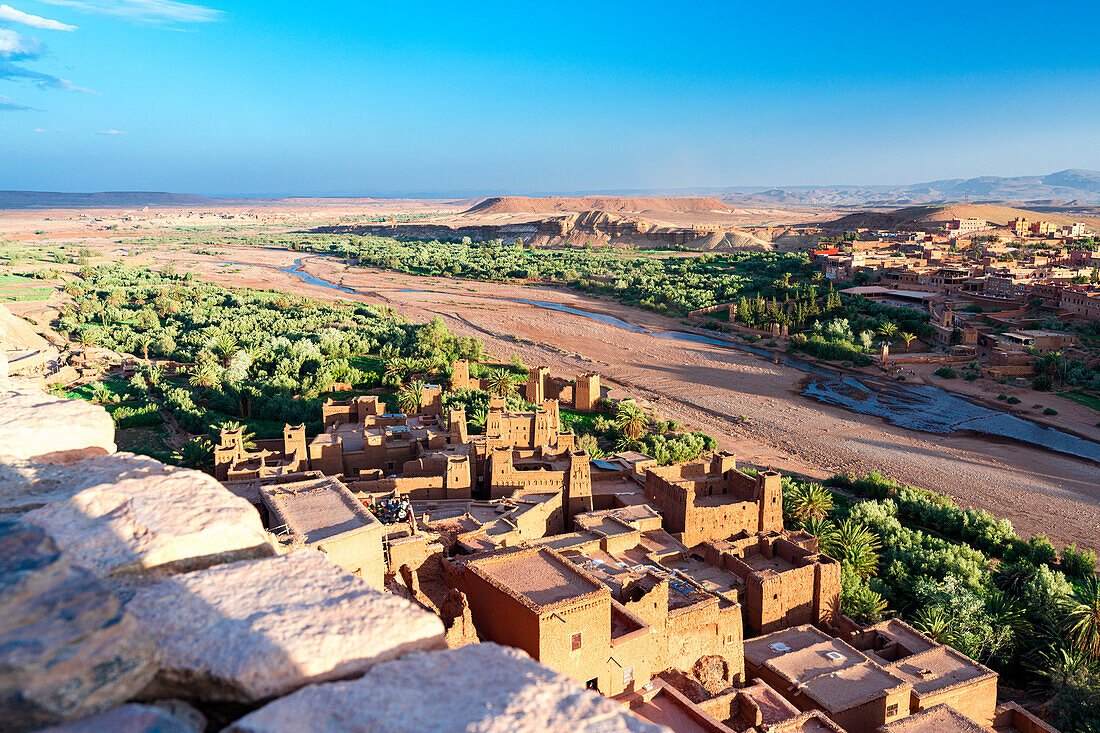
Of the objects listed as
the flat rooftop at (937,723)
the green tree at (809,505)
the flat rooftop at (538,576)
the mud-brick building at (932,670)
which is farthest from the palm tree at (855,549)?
the flat rooftop at (538,576)

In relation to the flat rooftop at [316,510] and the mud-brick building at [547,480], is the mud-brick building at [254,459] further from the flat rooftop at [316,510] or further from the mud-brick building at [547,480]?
the mud-brick building at [547,480]

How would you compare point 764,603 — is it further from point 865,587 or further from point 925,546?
point 925,546

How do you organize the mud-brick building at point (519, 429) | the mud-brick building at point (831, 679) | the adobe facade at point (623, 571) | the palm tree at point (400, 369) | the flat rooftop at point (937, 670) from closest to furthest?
the adobe facade at point (623, 571)
the mud-brick building at point (831, 679)
the flat rooftop at point (937, 670)
the mud-brick building at point (519, 429)
the palm tree at point (400, 369)

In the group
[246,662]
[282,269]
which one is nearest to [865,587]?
[246,662]

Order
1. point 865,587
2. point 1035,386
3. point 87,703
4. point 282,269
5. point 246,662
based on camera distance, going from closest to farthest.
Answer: point 87,703 < point 246,662 < point 865,587 < point 1035,386 < point 282,269

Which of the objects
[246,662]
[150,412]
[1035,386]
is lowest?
[1035,386]

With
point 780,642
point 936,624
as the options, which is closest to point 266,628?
point 780,642

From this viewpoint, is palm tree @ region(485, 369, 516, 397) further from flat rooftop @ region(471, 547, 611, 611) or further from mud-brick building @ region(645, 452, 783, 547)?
flat rooftop @ region(471, 547, 611, 611)
